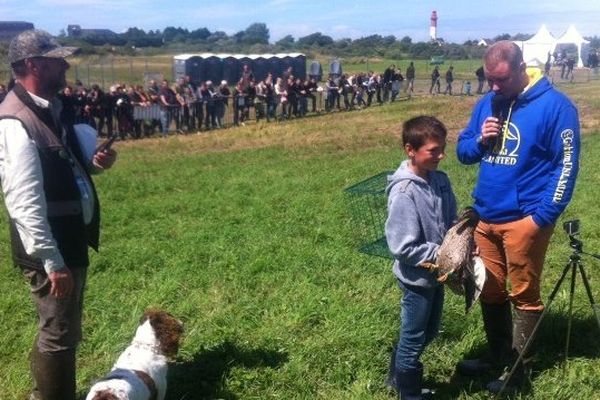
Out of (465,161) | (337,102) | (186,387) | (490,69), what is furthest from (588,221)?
(337,102)

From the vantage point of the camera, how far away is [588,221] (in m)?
7.01

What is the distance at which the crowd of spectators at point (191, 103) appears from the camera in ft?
63.6

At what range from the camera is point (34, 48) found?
2.95 m

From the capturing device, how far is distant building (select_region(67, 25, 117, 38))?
3359 inches

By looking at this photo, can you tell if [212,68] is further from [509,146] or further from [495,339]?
[509,146]

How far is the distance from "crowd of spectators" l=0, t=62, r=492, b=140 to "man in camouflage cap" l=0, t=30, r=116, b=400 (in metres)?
13.5

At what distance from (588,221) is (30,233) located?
599 centimetres

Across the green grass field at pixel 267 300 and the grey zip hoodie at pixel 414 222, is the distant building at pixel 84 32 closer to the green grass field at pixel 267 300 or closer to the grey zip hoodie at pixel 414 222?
the green grass field at pixel 267 300

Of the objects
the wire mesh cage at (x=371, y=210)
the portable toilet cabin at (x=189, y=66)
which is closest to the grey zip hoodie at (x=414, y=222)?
the wire mesh cage at (x=371, y=210)

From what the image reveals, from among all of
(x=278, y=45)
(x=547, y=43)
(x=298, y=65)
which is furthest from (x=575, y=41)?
(x=278, y=45)

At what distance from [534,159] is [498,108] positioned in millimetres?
369

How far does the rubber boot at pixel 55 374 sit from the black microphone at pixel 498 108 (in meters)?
2.53

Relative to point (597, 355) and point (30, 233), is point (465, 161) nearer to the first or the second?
point (597, 355)

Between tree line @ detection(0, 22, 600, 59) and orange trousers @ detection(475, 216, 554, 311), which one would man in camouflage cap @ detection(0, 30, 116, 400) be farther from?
tree line @ detection(0, 22, 600, 59)
